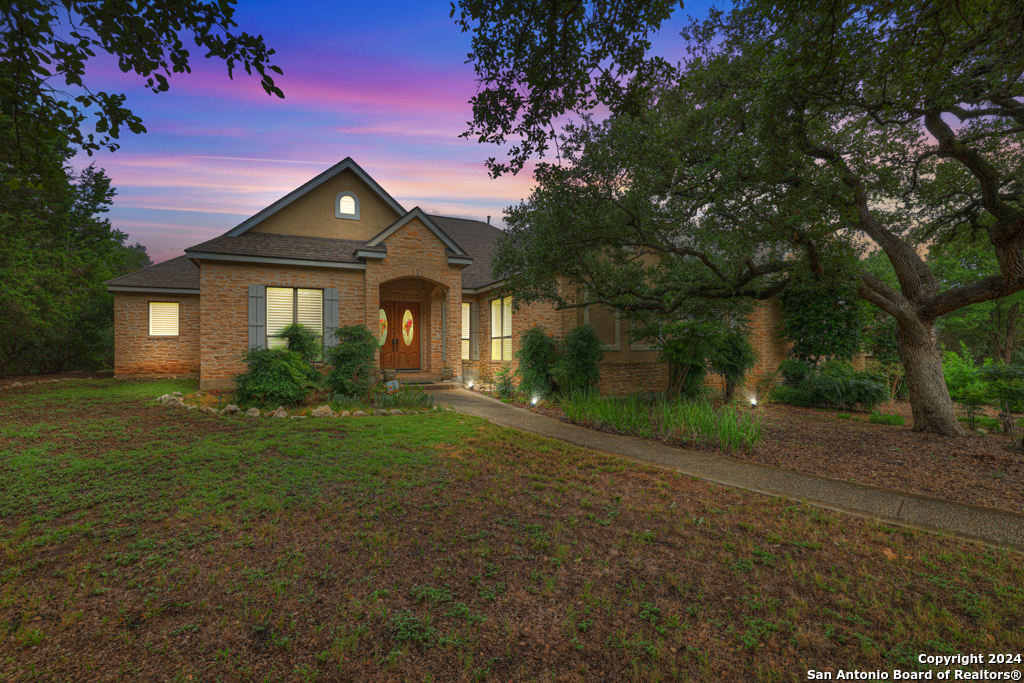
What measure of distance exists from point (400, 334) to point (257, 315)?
449cm

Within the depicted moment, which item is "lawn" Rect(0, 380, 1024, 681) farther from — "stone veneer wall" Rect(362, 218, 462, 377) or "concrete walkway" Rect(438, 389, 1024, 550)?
"stone veneer wall" Rect(362, 218, 462, 377)

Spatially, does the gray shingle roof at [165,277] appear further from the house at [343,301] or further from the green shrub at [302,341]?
the green shrub at [302,341]

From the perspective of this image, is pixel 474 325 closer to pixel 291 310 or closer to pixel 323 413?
pixel 291 310

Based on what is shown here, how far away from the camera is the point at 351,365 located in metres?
10.2

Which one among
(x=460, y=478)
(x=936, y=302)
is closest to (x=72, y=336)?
(x=460, y=478)

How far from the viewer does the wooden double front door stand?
1455 centimetres

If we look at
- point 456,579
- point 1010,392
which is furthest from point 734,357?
point 456,579

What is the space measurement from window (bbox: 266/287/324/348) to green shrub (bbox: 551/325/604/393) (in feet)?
22.3

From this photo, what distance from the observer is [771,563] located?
10.1ft

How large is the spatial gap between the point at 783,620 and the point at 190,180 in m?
17.1

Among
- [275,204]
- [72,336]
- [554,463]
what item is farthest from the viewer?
[72,336]

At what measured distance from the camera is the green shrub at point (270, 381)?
8.93 metres

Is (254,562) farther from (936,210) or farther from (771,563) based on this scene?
(936,210)

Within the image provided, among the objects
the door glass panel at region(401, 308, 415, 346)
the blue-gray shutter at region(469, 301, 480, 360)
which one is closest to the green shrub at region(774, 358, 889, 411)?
the blue-gray shutter at region(469, 301, 480, 360)
